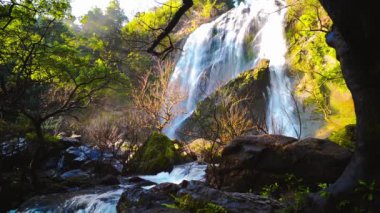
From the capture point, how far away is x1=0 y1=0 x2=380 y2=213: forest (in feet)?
15.4

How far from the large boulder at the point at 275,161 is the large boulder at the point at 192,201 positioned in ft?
6.49

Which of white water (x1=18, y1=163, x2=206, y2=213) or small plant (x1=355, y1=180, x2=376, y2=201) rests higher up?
small plant (x1=355, y1=180, x2=376, y2=201)

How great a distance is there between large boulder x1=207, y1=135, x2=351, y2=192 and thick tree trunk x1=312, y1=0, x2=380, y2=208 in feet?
6.63

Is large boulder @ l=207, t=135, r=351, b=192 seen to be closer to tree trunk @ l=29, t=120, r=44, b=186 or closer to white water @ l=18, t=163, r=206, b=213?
white water @ l=18, t=163, r=206, b=213

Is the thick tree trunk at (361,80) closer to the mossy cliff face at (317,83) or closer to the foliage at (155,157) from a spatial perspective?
the mossy cliff face at (317,83)

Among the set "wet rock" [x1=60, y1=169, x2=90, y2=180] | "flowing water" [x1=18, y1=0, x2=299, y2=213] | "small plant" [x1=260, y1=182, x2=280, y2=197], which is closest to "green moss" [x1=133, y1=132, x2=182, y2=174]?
"flowing water" [x1=18, y1=0, x2=299, y2=213]

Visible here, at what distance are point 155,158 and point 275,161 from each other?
829 centimetres

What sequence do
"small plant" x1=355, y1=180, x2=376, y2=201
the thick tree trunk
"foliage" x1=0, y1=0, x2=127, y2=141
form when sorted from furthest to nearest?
"foliage" x1=0, y1=0, x2=127, y2=141 < "small plant" x1=355, y1=180, x2=376, y2=201 < the thick tree trunk

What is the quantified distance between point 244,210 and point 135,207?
1916 mm

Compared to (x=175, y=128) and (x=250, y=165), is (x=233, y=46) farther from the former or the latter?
(x=250, y=165)

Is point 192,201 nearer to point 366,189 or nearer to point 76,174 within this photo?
point 366,189

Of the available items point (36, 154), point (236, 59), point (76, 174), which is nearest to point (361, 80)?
point (36, 154)

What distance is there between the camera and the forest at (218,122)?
4.70 meters

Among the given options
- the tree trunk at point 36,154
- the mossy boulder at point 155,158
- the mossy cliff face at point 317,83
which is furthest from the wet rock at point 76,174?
the mossy cliff face at point 317,83
